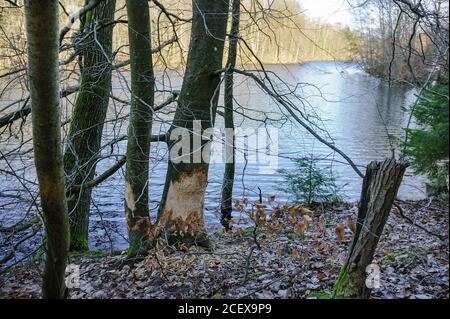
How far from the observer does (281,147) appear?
1462 cm

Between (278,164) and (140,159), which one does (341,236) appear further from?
(278,164)

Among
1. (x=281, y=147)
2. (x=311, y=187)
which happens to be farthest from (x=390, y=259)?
(x=281, y=147)

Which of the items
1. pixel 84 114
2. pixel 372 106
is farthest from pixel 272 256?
pixel 372 106

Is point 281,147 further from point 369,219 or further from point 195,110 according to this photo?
point 369,219

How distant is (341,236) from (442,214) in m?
0.97

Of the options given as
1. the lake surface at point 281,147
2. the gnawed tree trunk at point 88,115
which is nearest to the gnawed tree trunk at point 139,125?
the lake surface at point 281,147

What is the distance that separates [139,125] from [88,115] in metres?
1.96

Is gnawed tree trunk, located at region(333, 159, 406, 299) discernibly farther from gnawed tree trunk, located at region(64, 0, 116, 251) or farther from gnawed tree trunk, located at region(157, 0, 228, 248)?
gnawed tree trunk, located at region(64, 0, 116, 251)

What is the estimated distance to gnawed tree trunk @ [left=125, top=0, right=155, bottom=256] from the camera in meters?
5.34

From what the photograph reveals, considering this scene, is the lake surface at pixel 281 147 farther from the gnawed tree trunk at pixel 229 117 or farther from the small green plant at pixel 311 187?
the small green plant at pixel 311 187

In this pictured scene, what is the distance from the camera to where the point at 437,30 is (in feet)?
13.6

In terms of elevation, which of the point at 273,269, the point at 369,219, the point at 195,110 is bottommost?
the point at 273,269

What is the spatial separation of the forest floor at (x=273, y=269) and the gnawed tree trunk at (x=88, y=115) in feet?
3.57

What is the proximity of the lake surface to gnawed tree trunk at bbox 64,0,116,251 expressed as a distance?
0.33 m
